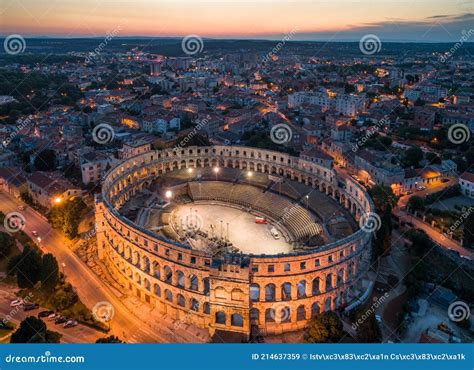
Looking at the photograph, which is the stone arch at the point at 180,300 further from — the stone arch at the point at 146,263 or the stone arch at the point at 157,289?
the stone arch at the point at 146,263

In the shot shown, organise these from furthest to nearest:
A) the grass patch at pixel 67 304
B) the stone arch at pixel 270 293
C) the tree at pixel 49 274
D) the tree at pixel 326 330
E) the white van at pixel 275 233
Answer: the white van at pixel 275 233 → the tree at pixel 49 274 → the grass patch at pixel 67 304 → the stone arch at pixel 270 293 → the tree at pixel 326 330

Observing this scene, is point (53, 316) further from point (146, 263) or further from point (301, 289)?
point (301, 289)

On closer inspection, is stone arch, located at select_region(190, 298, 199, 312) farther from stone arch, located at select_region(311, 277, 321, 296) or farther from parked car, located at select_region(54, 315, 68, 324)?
parked car, located at select_region(54, 315, 68, 324)

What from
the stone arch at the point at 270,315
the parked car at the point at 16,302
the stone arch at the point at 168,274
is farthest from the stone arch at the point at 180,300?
the parked car at the point at 16,302

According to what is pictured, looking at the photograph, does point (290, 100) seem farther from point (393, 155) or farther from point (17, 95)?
point (17, 95)

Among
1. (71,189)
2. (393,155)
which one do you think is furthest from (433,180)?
(71,189)

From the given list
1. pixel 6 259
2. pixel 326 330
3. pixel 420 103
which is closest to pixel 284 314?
pixel 326 330
